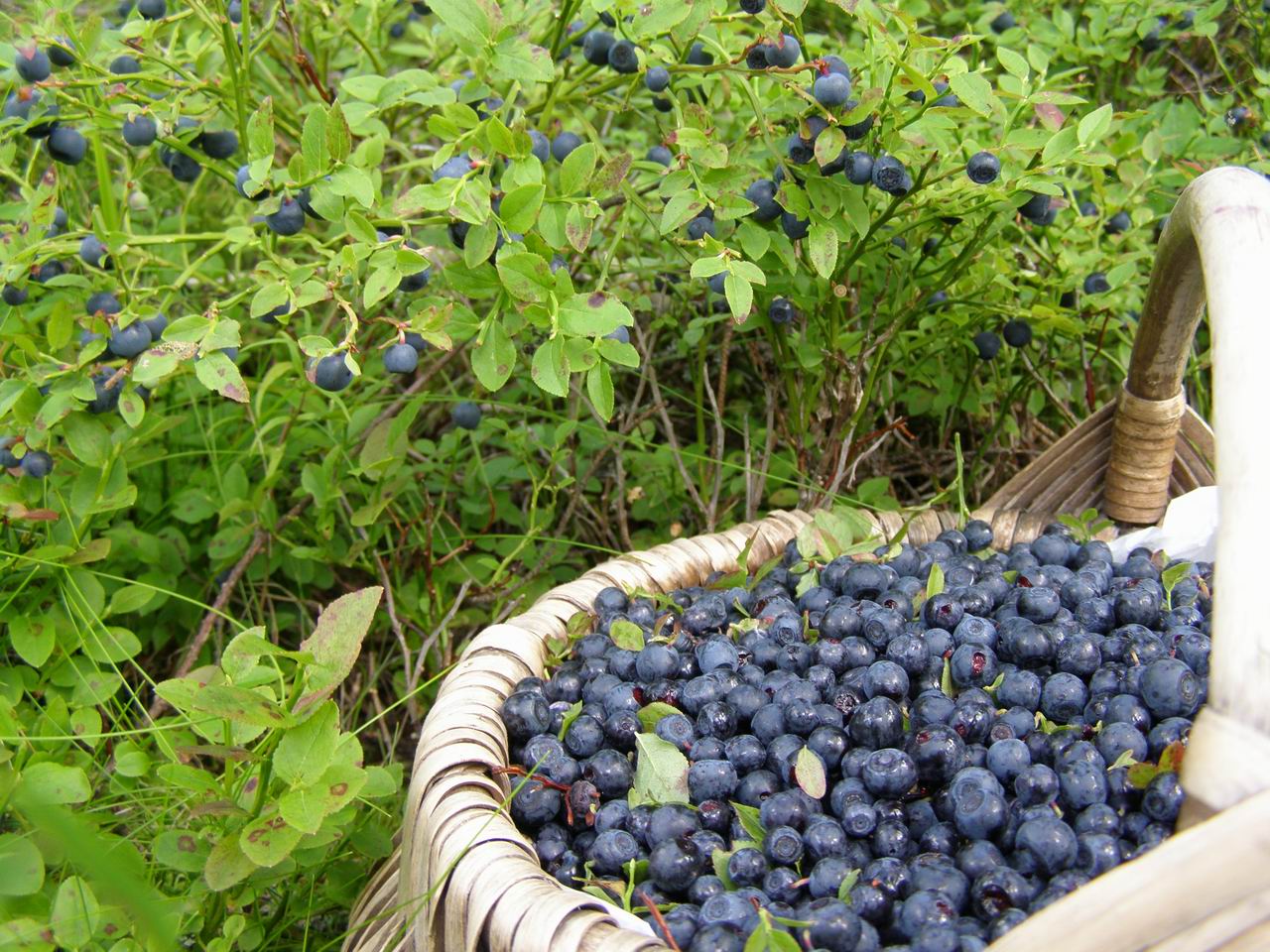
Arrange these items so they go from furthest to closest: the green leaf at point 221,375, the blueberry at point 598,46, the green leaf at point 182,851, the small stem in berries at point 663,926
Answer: the blueberry at point 598,46 < the green leaf at point 221,375 < the green leaf at point 182,851 < the small stem in berries at point 663,926

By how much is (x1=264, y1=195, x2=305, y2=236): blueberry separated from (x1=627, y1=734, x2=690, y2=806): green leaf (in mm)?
716

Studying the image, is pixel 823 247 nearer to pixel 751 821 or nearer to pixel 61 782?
pixel 751 821

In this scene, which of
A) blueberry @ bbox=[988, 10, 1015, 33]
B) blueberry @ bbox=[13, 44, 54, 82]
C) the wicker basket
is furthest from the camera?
blueberry @ bbox=[988, 10, 1015, 33]

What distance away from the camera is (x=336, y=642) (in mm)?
1005

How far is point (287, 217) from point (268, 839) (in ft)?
2.26

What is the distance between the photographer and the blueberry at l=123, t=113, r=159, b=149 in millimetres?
1426

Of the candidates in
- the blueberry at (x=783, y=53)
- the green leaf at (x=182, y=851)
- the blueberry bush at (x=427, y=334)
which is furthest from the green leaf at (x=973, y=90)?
the green leaf at (x=182, y=851)

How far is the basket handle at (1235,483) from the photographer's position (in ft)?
2.47

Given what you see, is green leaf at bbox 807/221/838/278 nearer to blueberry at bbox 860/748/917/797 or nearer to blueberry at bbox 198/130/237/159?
blueberry at bbox 860/748/917/797

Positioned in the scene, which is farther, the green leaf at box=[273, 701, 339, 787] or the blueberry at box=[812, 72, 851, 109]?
the blueberry at box=[812, 72, 851, 109]

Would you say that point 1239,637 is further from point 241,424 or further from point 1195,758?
point 241,424

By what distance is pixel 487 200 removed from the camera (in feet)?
3.87

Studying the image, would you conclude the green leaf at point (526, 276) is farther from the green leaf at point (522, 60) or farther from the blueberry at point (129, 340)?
the blueberry at point (129, 340)

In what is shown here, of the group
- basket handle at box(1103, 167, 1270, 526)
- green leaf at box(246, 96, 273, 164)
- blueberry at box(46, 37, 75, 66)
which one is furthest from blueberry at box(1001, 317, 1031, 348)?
blueberry at box(46, 37, 75, 66)
